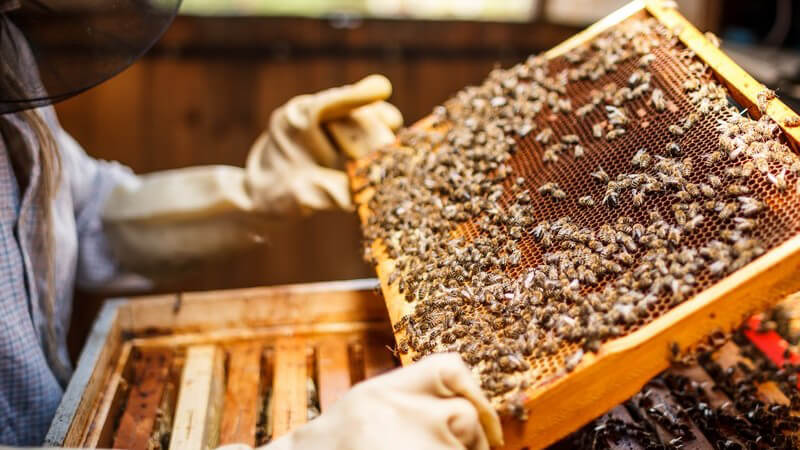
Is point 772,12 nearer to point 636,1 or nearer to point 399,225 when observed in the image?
point 636,1

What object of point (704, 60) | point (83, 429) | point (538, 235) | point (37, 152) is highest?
point (704, 60)

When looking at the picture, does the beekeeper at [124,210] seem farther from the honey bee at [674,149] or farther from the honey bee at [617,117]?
the honey bee at [617,117]

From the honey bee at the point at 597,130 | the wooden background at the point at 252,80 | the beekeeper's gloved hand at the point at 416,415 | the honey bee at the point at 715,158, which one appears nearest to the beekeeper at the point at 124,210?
the beekeeper's gloved hand at the point at 416,415

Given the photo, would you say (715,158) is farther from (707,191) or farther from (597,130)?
(597,130)

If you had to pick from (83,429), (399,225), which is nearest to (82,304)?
(83,429)

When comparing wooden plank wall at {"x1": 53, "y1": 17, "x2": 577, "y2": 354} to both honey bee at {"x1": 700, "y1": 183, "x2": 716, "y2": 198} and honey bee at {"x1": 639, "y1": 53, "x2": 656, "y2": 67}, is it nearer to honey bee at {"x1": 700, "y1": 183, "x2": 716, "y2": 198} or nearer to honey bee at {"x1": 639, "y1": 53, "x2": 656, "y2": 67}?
honey bee at {"x1": 639, "y1": 53, "x2": 656, "y2": 67}

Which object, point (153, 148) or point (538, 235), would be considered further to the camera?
point (153, 148)

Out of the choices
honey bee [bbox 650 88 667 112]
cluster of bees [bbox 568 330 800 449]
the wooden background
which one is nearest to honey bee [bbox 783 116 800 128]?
honey bee [bbox 650 88 667 112]

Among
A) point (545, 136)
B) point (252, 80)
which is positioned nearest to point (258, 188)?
point (545, 136)

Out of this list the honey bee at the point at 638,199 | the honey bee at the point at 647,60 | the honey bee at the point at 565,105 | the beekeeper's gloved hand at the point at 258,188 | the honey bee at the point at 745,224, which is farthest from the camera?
the beekeeper's gloved hand at the point at 258,188
